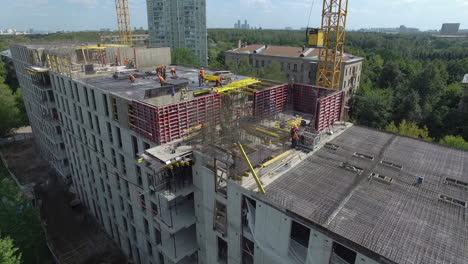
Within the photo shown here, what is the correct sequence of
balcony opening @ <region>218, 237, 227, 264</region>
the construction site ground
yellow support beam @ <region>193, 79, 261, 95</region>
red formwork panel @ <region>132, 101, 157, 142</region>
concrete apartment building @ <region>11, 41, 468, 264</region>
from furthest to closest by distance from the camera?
1. the construction site ground
2. yellow support beam @ <region>193, 79, 261, 95</region>
3. red formwork panel @ <region>132, 101, 157, 142</region>
4. balcony opening @ <region>218, 237, 227, 264</region>
5. concrete apartment building @ <region>11, 41, 468, 264</region>

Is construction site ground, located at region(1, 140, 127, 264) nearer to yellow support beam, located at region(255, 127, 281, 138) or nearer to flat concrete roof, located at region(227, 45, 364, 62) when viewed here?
yellow support beam, located at region(255, 127, 281, 138)

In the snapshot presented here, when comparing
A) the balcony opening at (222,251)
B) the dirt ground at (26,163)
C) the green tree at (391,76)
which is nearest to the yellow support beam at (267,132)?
the balcony opening at (222,251)

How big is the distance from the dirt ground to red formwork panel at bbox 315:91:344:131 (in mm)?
51901

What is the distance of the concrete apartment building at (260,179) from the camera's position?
1354cm

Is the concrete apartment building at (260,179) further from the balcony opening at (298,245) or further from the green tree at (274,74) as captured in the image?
the green tree at (274,74)

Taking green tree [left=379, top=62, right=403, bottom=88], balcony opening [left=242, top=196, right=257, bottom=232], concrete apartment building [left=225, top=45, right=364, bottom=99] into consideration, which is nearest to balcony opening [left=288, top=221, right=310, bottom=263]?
balcony opening [left=242, top=196, right=257, bottom=232]

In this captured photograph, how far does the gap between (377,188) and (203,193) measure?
451 inches

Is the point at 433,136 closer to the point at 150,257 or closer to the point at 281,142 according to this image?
the point at 281,142

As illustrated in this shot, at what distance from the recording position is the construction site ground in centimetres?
3475

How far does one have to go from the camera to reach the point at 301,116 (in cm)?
2861

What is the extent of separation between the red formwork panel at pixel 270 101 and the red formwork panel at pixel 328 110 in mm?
5357

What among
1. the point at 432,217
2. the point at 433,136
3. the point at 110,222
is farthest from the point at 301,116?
the point at 433,136

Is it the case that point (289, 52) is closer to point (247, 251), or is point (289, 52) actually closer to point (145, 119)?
point (145, 119)

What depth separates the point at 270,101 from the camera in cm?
2738
